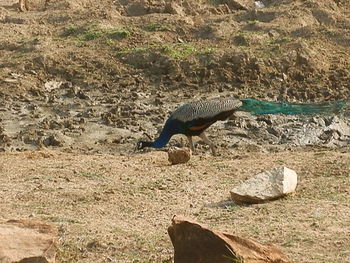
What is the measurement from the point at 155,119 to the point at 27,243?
5761 millimetres

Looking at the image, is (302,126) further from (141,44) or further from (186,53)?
(141,44)

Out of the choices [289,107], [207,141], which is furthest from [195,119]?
[289,107]

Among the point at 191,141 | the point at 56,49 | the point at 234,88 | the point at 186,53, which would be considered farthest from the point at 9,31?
the point at 191,141

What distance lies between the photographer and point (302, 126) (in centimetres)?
1080

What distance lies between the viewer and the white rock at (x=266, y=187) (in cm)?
703

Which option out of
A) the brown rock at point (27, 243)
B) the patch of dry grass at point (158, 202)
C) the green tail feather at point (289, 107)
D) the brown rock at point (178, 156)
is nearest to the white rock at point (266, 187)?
→ the patch of dry grass at point (158, 202)

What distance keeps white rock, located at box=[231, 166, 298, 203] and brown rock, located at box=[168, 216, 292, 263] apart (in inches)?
71.9

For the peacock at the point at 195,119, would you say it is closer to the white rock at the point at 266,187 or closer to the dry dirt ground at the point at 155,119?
the dry dirt ground at the point at 155,119

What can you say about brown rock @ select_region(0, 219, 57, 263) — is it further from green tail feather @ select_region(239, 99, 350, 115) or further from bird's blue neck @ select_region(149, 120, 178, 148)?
green tail feather @ select_region(239, 99, 350, 115)

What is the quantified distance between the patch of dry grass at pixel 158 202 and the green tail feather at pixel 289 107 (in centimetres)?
116

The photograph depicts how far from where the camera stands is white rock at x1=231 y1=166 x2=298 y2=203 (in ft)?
23.1

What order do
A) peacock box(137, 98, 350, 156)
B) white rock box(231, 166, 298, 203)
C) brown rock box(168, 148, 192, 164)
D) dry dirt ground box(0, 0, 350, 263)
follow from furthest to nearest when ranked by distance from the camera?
peacock box(137, 98, 350, 156), brown rock box(168, 148, 192, 164), white rock box(231, 166, 298, 203), dry dirt ground box(0, 0, 350, 263)

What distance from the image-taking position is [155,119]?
1106 cm

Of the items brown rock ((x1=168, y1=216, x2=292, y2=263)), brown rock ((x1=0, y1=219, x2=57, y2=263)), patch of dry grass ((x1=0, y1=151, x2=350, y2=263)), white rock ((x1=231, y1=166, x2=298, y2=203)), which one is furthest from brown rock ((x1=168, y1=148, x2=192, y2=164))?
A: brown rock ((x1=168, y1=216, x2=292, y2=263))
